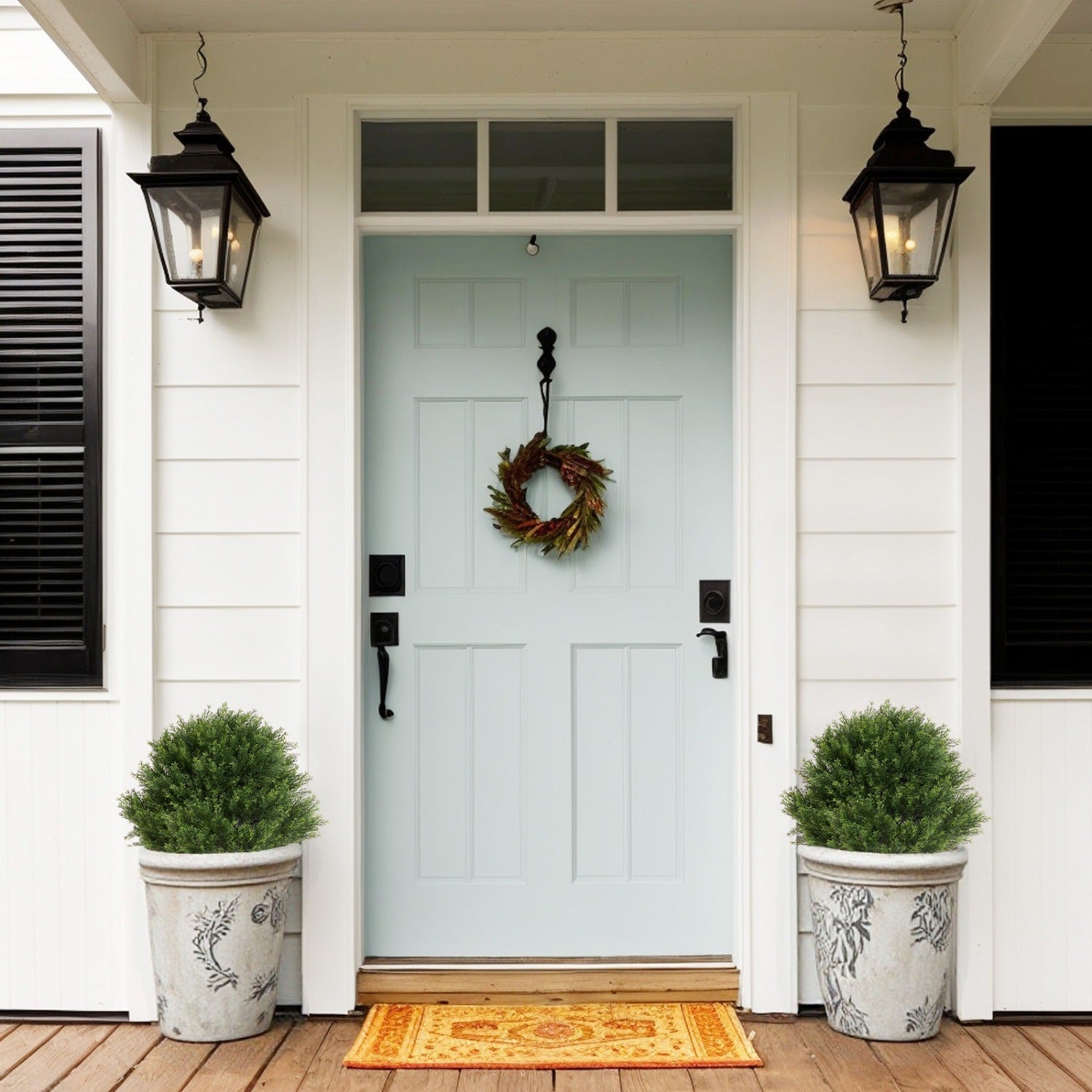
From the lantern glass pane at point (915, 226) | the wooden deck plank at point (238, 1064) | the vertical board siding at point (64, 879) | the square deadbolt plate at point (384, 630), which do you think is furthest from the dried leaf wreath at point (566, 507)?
the wooden deck plank at point (238, 1064)

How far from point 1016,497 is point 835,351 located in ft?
2.05

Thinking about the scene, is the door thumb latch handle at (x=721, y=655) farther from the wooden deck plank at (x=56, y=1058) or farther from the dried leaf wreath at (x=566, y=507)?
the wooden deck plank at (x=56, y=1058)

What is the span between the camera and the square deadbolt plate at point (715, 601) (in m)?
3.20

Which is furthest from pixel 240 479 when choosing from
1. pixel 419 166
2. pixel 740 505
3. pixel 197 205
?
pixel 740 505

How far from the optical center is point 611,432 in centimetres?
323

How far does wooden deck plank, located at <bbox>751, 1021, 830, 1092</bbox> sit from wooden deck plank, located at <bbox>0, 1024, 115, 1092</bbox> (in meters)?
1.61

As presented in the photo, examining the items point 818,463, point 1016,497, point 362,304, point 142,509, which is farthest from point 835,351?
point 142,509

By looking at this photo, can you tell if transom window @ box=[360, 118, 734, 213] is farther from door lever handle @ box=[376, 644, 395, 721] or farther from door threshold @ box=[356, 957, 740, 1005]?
door threshold @ box=[356, 957, 740, 1005]

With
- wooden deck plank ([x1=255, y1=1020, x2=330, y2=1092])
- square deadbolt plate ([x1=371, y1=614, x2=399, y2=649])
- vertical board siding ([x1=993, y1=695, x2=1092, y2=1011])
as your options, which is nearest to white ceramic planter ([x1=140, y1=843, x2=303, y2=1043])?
wooden deck plank ([x1=255, y1=1020, x2=330, y2=1092])

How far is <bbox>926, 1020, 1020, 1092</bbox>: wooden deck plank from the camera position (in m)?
2.62

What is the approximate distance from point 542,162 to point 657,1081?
231 cm

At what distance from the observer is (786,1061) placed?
274cm

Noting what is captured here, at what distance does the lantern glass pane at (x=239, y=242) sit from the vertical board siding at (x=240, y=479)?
85mm

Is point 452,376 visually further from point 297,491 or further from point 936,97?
point 936,97
